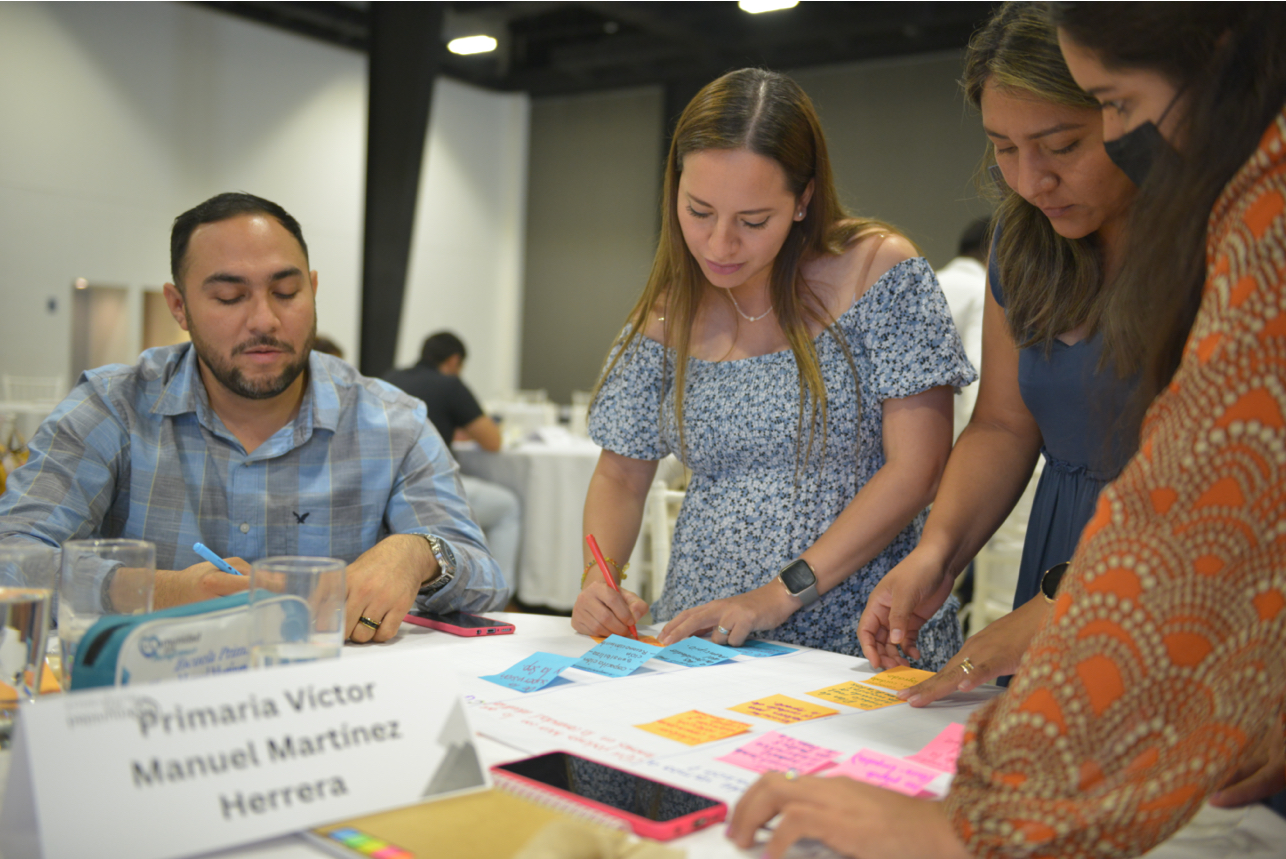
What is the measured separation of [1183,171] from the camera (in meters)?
0.77

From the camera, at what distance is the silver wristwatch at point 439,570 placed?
1576 mm

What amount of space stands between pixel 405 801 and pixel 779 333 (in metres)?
1.09

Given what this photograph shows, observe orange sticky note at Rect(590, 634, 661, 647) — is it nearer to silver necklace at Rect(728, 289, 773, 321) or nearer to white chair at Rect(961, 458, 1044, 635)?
silver necklace at Rect(728, 289, 773, 321)

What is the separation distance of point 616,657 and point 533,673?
0.43ft

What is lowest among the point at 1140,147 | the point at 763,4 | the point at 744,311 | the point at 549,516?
the point at 549,516

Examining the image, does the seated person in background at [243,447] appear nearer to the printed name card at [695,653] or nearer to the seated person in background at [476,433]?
the printed name card at [695,653]

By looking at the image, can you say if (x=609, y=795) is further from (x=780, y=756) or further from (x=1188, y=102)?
(x=1188, y=102)

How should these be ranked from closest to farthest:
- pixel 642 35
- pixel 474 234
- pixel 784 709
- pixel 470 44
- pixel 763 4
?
1. pixel 784 709
2. pixel 763 4
3. pixel 470 44
4. pixel 642 35
5. pixel 474 234

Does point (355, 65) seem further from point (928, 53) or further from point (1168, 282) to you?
point (1168, 282)

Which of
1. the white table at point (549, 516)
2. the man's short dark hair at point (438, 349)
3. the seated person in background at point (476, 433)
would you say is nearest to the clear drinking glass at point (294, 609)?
the white table at point (549, 516)

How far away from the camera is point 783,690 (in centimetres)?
122

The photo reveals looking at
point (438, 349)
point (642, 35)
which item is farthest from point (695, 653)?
point (642, 35)

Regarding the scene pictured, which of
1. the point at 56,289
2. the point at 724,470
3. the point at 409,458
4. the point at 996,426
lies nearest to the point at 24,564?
the point at 409,458

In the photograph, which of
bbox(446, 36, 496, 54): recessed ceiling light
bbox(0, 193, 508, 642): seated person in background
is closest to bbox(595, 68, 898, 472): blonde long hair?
bbox(0, 193, 508, 642): seated person in background
